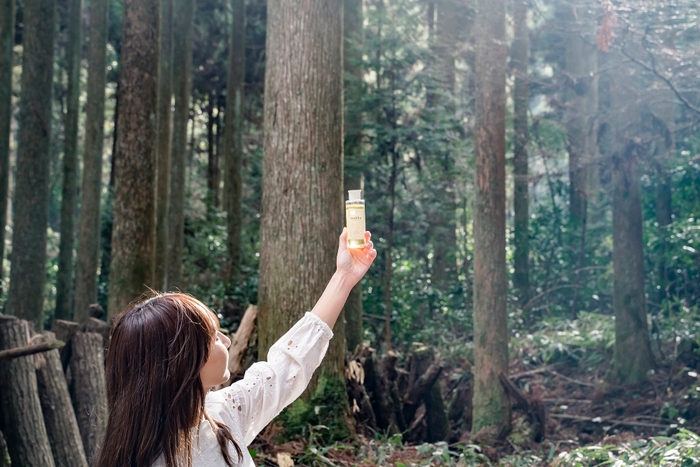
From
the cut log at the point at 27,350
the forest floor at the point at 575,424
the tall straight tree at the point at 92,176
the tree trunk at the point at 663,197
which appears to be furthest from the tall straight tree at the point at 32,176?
the tree trunk at the point at 663,197

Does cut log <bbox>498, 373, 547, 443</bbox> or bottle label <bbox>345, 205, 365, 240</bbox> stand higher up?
bottle label <bbox>345, 205, 365, 240</bbox>

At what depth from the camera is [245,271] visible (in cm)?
1530

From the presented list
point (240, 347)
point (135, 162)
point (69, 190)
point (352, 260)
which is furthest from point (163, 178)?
point (352, 260)

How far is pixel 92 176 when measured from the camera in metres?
14.0

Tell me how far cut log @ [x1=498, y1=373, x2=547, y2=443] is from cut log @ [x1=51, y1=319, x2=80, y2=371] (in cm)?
541

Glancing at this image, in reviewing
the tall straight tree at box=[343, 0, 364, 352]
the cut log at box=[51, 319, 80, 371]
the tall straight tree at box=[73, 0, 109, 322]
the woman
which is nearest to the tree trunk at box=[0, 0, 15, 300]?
the tall straight tree at box=[73, 0, 109, 322]

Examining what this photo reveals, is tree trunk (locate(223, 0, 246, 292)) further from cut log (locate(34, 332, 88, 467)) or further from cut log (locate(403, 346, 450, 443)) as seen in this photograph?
cut log (locate(34, 332, 88, 467))

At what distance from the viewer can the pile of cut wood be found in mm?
6176

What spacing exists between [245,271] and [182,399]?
12.9m

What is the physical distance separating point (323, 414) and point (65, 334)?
2.63m

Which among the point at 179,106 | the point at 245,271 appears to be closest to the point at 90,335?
the point at 245,271

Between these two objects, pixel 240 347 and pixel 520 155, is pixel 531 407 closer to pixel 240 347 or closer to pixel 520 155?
pixel 240 347

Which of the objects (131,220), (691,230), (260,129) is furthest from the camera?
(260,129)

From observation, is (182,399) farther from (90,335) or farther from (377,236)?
(377,236)
